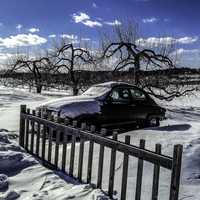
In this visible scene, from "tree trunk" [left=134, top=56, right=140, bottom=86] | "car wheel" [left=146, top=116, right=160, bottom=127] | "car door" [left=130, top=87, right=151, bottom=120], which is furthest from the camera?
"tree trunk" [left=134, top=56, right=140, bottom=86]

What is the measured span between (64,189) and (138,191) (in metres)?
1.06

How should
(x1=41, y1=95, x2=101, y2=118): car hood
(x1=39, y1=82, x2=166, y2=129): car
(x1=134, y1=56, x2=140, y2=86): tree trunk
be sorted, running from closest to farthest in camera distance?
1. (x1=41, y1=95, x2=101, y2=118): car hood
2. (x1=39, y1=82, x2=166, y2=129): car
3. (x1=134, y1=56, x2=140, y2=86): tree trunk

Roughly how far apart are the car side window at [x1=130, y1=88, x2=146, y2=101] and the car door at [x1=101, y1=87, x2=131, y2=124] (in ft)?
0.68

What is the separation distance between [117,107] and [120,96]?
1.56 ft

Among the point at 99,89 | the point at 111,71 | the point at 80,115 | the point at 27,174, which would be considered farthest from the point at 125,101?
the point at 111,71

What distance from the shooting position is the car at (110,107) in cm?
1000

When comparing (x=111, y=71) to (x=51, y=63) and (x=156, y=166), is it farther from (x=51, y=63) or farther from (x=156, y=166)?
(x=156, y=166)

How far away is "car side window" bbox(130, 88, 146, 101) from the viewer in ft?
→ 37.8

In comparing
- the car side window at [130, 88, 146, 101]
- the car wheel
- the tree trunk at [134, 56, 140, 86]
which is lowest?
the car wheel

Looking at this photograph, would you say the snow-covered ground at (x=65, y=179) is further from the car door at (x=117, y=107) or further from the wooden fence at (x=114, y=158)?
the car door at (x=117, y=107)

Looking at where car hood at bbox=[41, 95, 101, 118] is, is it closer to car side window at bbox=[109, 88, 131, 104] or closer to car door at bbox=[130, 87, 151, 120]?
car side window at bbox=[109, 88, 131, 104]

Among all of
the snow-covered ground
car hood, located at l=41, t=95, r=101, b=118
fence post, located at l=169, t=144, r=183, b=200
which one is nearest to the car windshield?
car hood, located at l=41, t=95, r=101, b=118

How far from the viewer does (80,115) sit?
32.6ft

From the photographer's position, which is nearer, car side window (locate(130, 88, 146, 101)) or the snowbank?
the snowbank
